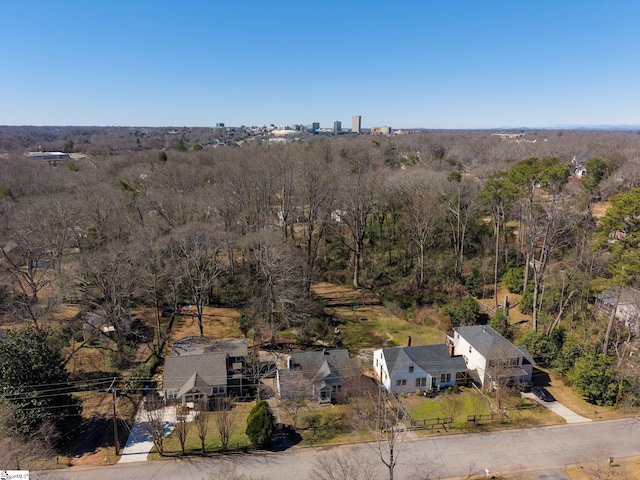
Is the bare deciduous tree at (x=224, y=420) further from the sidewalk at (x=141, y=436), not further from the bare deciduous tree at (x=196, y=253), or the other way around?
the bare deciduous tree at (x=196, y=253)

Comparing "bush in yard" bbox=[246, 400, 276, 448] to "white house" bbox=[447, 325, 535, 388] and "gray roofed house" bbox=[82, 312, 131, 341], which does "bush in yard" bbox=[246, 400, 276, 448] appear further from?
"gray roofed house" bbox=[82, 312, 131, 341]

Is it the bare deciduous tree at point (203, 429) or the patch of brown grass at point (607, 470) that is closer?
the patch of brown grass at point (607, 470)

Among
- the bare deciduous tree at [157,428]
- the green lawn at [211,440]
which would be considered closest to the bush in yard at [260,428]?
the green lawn at [211,440]

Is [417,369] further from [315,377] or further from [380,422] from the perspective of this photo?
[315,377]

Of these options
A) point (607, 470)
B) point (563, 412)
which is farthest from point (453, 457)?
point (563, 412)

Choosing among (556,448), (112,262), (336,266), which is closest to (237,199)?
(336,266)

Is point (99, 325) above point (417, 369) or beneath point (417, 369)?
above

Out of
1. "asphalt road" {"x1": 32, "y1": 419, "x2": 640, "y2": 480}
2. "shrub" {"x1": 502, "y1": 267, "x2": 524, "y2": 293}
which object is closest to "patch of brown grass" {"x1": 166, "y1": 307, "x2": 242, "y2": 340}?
"asphalt road" {"x1": 32, "y1": 419, "x2": 640, "y2": 480}
